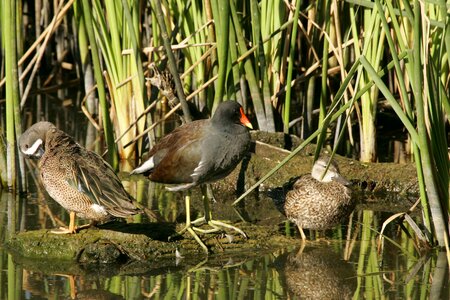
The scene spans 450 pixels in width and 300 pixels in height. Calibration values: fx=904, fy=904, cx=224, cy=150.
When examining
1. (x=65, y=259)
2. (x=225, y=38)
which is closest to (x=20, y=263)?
(x=65, y=259)

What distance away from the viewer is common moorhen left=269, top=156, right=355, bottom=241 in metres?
7.14

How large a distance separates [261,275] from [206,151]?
1.28 meters

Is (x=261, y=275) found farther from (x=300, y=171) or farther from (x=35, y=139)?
(x=300, y=171)

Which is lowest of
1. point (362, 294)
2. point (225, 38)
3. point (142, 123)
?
point (362, 294)

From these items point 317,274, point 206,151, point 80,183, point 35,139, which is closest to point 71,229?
point 80,183

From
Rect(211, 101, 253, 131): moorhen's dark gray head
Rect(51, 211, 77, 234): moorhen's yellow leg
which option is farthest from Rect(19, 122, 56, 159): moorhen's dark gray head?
Rect(211, 101, 253, 131): moorhen's dark gray head

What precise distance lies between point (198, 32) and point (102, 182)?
2976 mm

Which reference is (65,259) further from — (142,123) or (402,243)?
(142,123)

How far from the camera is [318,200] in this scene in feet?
23.6

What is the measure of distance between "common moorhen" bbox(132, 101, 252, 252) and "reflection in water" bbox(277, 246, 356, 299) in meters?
0.53

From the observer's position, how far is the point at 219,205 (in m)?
8.05

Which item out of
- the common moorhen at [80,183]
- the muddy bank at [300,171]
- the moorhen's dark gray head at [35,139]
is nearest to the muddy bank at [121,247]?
the common moorhen at [80,183]

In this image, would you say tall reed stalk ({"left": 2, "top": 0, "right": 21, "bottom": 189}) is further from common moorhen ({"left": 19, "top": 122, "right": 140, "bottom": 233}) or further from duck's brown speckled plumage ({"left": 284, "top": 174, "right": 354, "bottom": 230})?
duck's brown speckled plumage ({"left": 284, "top": 174, "right": 354, "bottom": 230})

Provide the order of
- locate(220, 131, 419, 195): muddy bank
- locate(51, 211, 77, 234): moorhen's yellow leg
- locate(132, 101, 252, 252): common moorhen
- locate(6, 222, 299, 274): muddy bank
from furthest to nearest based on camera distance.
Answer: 1. locate(220, 131, 419, 195): muddy bank
2. locate(132, 101, 252, 252): common moorhen
3. locate(51, 211, 77, 234): moorhen's yellow leg
4. locate(6, 222, 299, 274): muddy bank
